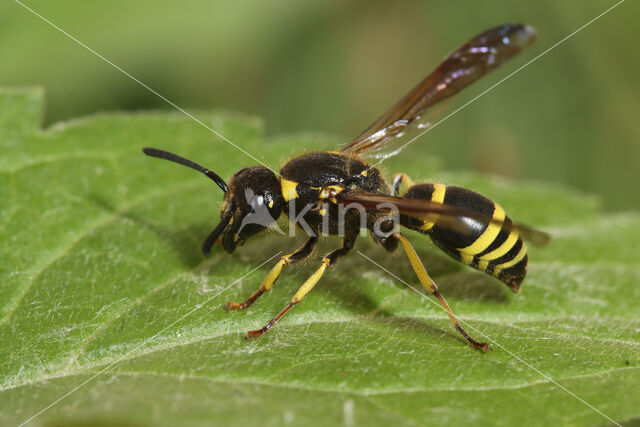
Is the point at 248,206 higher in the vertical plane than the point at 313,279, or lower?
higher

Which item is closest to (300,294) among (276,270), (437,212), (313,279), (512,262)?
(313,279)

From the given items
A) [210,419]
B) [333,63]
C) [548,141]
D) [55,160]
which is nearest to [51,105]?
[55,160]

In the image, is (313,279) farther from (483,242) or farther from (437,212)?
(483,242)

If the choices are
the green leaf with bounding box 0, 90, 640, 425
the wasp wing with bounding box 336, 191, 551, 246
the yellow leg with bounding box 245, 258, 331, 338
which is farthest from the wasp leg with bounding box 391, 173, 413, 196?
the yellow leg with bounding box 245, 258, 331, 338

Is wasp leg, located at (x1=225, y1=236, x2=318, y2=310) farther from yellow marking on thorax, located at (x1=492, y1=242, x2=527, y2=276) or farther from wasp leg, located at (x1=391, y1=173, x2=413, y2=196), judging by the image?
yellow marking on thorax, located at (x1=492, y1=242, x2=527, y2=276)

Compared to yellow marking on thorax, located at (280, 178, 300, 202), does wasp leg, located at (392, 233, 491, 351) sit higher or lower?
lower

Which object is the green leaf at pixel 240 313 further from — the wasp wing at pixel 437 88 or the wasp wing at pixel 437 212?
the wasp wing at pixel 437 212

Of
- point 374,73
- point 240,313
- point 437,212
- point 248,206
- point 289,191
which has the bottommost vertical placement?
point 240,313

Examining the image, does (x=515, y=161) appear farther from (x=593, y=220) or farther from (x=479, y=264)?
(x=479, y=264)
